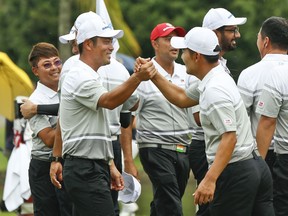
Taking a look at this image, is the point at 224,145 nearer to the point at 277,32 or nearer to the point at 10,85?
the point at 277,32

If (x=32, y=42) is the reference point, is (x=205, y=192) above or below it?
above

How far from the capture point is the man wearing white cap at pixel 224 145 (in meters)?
8.50

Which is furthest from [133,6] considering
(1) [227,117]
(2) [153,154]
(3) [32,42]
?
(1) [227,117]

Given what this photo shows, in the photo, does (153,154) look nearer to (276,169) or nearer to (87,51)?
(276,169)

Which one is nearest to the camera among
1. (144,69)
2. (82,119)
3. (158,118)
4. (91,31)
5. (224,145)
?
(224,145)

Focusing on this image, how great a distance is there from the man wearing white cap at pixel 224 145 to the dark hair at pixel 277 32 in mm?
1451

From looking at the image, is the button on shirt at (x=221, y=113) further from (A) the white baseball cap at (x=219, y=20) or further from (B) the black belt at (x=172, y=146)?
(B) the black belt at (x=172, y=146)

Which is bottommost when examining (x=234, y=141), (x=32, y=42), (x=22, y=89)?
(x=32, y=42)

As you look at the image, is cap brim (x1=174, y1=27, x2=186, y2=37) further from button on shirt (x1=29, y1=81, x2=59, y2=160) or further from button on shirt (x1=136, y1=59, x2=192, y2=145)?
button on shirt (x1=29, y1=81, x2=59, y2=160)

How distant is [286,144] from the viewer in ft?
33.4

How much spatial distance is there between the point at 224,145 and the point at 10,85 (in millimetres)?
6486

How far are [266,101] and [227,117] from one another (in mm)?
1433

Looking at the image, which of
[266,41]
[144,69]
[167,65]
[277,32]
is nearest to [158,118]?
[167,65]

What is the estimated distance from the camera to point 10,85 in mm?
14469
